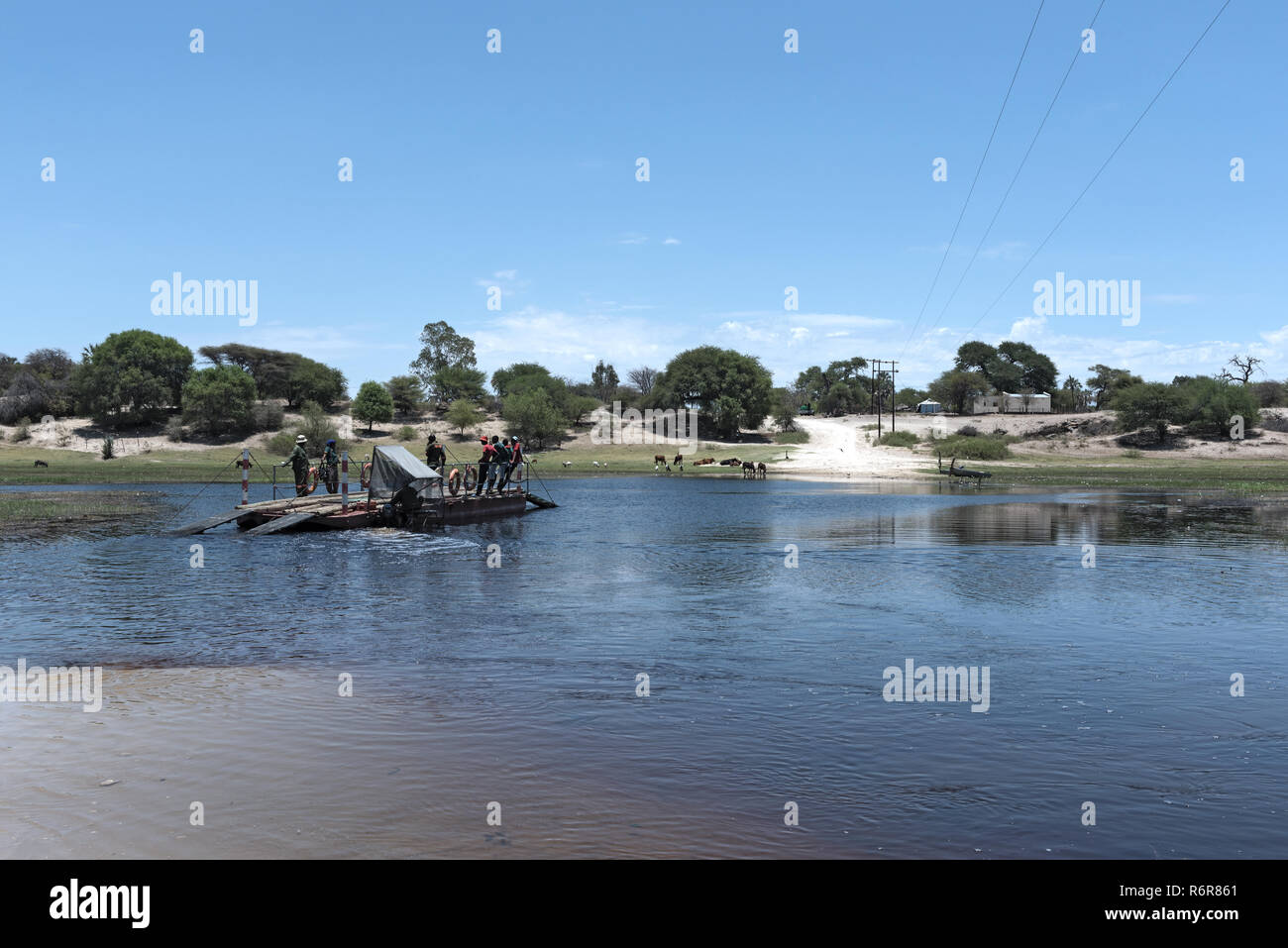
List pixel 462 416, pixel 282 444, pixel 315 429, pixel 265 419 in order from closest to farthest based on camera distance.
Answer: pixel 282 444 → pixel 315 429 → pixel 265 419 → pixel 462 416

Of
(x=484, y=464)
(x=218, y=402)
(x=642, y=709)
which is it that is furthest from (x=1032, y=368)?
(x=642, y=709)

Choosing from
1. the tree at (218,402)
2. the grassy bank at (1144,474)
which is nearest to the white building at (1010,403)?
the grassy bank at (1144,474)

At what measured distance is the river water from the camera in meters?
6.55

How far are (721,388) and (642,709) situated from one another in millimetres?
104587

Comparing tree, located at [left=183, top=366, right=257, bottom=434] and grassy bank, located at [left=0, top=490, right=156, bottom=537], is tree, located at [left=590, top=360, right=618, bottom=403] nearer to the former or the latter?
tree, located at [left=183, top=366, right=257, bottom=434]

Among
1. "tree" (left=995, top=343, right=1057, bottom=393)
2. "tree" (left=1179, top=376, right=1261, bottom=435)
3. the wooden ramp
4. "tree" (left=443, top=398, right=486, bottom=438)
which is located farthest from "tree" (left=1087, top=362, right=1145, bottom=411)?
the wooden ramp

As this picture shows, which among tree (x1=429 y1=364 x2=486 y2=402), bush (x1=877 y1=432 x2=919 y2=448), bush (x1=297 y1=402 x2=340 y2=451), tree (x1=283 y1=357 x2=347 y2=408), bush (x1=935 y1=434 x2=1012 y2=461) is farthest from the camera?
tree (x1=429 y1=364 x2=486 y2=402)

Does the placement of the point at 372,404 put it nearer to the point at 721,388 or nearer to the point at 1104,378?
the point at 721,388

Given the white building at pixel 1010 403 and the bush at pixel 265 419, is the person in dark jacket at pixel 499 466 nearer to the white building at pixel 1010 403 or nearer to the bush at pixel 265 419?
the bush at pixel 265 419

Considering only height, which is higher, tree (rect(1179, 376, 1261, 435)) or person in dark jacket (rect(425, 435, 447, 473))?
tree (rect(1179, 376, 1261, 435))

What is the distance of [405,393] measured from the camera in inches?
4469

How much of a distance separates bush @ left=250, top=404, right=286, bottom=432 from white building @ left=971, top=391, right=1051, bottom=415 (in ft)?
288

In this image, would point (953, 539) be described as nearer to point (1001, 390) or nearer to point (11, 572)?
point (11, 572)
